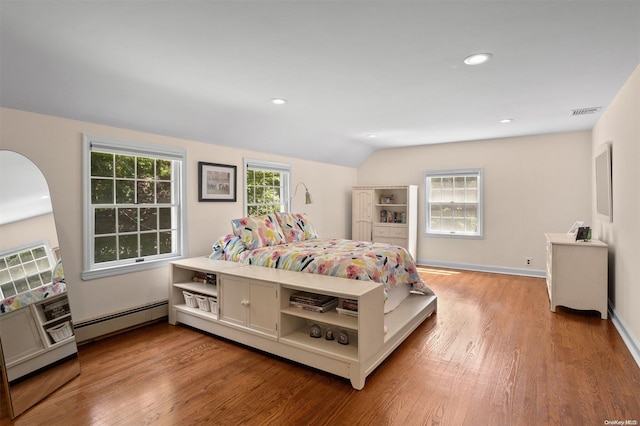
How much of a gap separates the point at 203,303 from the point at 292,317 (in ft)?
3.52

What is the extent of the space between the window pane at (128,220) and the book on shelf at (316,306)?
76.7 inches

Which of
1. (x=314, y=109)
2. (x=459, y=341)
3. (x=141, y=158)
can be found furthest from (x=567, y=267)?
(x=141, y=158)

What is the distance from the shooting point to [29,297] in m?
2.41

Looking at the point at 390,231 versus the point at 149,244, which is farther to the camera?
the point at 390,231

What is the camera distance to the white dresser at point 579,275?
3641mm

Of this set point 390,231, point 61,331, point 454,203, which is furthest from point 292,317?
point 454,203

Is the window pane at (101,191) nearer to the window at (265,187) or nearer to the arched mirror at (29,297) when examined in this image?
the arched mirror at (29,297)

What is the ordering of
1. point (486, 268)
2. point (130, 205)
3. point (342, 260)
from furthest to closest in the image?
point (486, 268), point (130, 205), point (342, 260)

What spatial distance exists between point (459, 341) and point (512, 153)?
3.90 metres

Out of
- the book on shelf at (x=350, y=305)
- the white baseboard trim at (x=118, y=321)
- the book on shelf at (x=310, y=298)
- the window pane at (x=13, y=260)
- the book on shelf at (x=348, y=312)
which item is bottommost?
the white baseboard trim at (x=118, y=321)

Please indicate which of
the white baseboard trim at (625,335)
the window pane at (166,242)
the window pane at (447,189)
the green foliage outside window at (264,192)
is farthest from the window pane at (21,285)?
the window pane at (447,189)

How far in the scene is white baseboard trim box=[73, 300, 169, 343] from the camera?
312 centimetres

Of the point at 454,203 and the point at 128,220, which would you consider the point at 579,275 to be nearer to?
the point at 454,203

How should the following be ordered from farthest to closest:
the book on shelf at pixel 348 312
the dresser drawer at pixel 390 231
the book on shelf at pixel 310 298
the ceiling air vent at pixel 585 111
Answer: the dresser drawer at pixel 390 231 → the ceiling air vent at pixel 585 111 → the book on shelf at pixel 310 298 → the book on shelf at pixel 348 312
